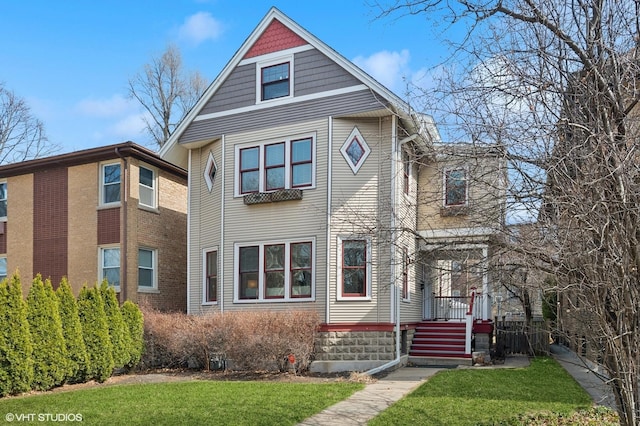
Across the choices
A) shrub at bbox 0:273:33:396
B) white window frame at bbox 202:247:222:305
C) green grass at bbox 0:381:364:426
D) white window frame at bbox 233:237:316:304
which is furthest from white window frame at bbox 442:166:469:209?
white window frame at bbox 202:247:222:305

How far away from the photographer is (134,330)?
1428cm

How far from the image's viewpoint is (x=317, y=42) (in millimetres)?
15266

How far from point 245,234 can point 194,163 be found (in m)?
3.51

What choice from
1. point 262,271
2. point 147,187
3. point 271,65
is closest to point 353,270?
point 262,271

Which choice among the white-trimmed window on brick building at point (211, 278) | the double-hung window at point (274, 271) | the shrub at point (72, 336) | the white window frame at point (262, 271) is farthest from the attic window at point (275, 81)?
the shrub at point (72, 336)

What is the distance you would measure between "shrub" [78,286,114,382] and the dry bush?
1590 mm

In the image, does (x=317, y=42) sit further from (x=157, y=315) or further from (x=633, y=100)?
(x=633, y=100)

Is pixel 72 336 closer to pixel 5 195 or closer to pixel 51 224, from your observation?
pixel 51 224

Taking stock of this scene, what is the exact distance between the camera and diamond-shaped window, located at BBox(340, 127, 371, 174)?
14977 millimetres

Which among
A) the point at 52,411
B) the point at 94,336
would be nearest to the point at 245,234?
the point at 94,336

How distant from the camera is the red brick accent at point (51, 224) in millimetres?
18531

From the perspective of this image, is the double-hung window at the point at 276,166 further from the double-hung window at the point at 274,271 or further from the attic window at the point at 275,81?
the double-hung window at the point at 274,271

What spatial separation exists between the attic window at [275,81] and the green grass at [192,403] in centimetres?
831

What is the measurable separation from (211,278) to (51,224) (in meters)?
6.27
